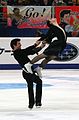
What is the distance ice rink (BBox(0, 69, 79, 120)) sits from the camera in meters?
6.36

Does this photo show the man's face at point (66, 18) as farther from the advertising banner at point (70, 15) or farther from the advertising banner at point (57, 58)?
the advertising banner at point (57, 58)

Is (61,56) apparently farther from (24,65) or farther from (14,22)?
(24,65)

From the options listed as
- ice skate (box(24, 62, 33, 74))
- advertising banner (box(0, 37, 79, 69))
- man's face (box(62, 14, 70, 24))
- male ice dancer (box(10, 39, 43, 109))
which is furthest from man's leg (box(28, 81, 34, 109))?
man's face (box(62, 14, 70, 24))

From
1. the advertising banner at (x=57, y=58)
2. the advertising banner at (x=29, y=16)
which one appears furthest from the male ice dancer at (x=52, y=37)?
the advertising banner at (x=29, y=16)

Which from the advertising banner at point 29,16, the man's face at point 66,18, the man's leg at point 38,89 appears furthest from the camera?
the man's face at point 66,18

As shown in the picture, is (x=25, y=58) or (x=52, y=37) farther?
(x=25, y=58)

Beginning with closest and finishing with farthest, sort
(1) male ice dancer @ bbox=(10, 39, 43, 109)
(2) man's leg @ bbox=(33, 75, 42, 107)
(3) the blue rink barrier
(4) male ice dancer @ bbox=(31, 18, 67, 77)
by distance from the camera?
(4) male ice dancer @ bbox=(31, 18, 67, 77) → (1) male ice dancer @ bbox=(10, 39, 43, 109) → (2) man's leg @ bbox=(33, 75, 42, 107) → (3) the blue rink barrier

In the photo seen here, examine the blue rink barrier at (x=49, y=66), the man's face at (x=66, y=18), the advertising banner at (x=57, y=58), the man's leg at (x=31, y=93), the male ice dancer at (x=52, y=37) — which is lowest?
the blue rink barrier at (x=49, y=66)

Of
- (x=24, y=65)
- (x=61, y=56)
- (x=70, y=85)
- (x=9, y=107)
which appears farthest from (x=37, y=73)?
(x=61, y=56)

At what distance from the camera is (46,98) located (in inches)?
323

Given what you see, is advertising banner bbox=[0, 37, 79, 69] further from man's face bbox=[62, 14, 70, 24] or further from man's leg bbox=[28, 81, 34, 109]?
man's leg bbox=[28, 81, 34, 109]

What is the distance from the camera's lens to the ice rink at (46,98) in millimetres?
6359

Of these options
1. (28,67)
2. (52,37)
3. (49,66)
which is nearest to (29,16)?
(49,66)

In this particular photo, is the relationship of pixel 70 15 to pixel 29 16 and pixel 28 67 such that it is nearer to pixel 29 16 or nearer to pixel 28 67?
pixel 29 16
